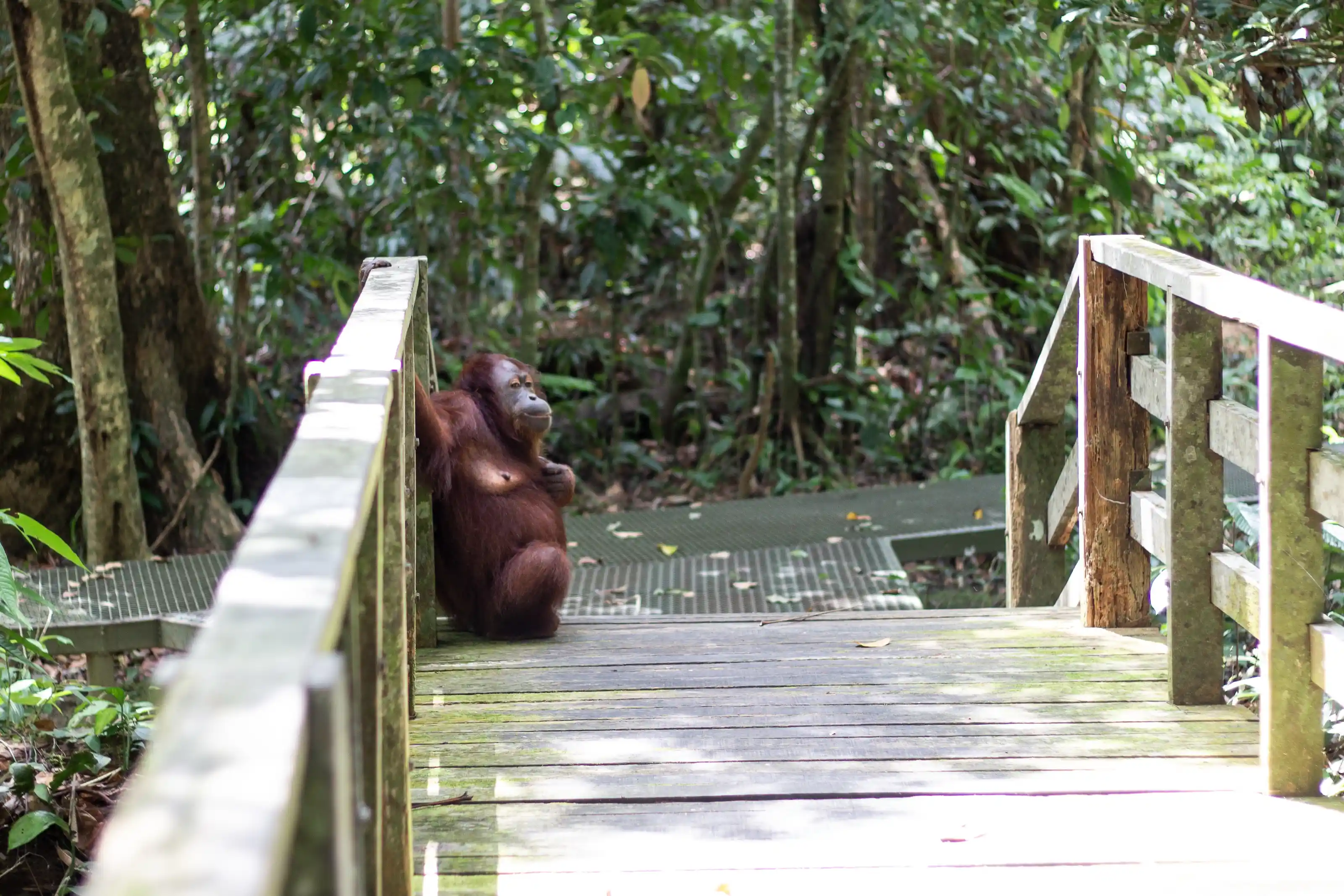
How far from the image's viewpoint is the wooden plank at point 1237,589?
9.29ft

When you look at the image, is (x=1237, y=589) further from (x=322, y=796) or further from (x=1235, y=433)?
(x=322, y=796)

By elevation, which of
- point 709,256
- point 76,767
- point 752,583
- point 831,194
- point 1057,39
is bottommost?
point 752,583

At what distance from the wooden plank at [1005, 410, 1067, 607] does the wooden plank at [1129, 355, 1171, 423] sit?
0.96 m

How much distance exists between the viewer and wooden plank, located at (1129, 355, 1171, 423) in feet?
11.1

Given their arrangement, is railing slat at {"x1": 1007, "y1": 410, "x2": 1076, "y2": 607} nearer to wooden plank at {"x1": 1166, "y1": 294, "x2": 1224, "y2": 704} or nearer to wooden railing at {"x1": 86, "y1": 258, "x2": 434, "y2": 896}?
wooden plank at {"x1": 1166, "y1": 294, "x2": 1224, "y2": 704}

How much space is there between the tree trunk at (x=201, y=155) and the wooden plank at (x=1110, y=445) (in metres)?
4.69

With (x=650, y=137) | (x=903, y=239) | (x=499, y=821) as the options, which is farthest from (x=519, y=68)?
(x=499, y=821)

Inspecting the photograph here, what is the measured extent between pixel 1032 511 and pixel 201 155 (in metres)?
4.65

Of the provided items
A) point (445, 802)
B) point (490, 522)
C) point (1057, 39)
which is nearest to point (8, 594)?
point (445, 802)

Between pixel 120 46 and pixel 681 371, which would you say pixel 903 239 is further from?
pixel 120 46

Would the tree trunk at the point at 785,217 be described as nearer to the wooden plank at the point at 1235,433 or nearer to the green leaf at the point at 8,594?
the wooden plank at the point at 1235,433

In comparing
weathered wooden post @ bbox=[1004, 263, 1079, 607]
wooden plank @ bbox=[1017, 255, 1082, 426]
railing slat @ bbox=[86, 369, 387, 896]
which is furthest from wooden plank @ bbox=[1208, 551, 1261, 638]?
railing slat @ bbox=[86, 369, 387, 896]

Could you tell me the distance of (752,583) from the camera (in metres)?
6.01

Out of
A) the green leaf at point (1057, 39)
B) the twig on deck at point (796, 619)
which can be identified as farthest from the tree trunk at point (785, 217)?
the twig on deck at point (796, 619)
